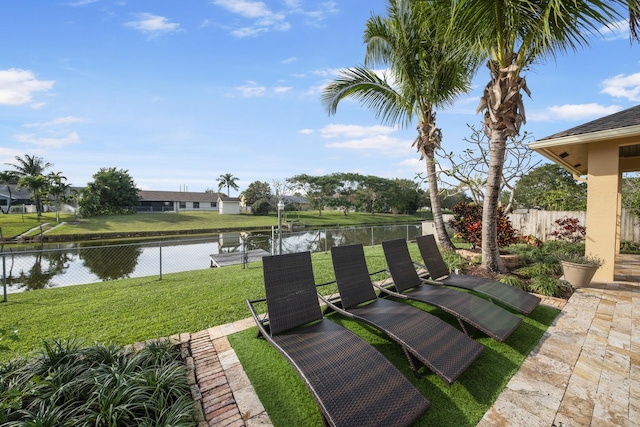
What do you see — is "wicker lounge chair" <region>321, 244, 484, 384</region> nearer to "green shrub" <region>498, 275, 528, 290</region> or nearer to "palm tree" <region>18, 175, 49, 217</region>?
"green shrub" <region>498, 275, 528, 290</region>

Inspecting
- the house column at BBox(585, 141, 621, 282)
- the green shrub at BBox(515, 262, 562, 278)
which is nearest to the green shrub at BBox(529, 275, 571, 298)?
the green shrub at BBox(515, 262, 562, 278)

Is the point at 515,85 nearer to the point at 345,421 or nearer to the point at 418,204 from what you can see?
the point at 345,421

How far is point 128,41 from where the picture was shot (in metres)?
6.59

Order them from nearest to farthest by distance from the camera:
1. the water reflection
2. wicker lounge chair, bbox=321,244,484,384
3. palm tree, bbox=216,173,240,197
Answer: wicker lounge chair, bbox=321,244,484,384, the water reflection, palm tree, bbox=216,173,240,197

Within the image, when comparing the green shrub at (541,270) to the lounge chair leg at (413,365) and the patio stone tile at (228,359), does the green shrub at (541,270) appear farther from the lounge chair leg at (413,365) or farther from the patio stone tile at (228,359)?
the patio stone tile at (228,359)

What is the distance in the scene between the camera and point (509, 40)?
493cm

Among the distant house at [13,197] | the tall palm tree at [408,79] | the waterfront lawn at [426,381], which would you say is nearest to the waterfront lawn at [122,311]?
the waterfront lawn at [426,381]

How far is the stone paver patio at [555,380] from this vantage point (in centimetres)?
202

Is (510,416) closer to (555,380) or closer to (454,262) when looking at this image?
(555,380)

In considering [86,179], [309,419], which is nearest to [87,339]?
[309,419]

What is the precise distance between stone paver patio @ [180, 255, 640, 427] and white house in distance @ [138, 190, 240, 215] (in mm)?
43875

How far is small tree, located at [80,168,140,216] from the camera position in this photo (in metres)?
31.9

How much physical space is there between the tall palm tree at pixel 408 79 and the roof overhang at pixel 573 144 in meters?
2.54

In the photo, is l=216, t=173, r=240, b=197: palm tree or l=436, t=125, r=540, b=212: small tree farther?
l=216, t=173, r=240, b=197: palm tree
